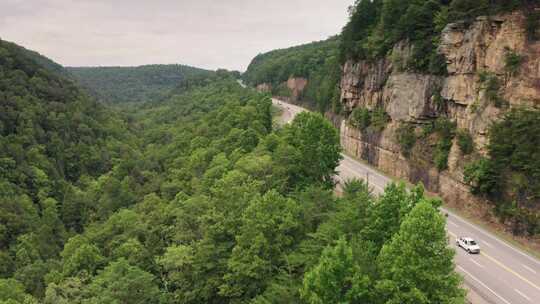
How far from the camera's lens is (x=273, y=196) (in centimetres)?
3503

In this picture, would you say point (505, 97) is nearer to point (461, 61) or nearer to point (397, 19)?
point (461, 61)

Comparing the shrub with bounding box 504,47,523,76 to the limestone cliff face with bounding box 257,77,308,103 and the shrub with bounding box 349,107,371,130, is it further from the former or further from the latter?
the limestone cliff face with bounding box 257,77,308,103

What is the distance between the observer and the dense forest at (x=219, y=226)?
912 inches

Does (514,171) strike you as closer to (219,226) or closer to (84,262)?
(219,226)

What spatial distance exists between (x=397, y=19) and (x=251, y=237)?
42.7 meters

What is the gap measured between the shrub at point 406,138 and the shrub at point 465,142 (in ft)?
30.6

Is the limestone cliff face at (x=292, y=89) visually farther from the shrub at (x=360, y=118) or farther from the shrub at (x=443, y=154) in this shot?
the shrub at (x=443, y=154)

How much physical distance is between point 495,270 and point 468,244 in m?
3.34

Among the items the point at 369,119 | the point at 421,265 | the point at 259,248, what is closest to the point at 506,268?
the point at 421,265

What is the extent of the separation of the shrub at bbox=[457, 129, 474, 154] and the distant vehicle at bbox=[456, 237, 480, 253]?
483 inches

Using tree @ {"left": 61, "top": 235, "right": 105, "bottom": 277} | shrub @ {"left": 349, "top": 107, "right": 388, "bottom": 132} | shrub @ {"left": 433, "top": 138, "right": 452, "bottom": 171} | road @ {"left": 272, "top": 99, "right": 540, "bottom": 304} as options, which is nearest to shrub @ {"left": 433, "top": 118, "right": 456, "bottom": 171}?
shrub @ {"left": 433, "top": 138, "right": 452, "bottom": 171}

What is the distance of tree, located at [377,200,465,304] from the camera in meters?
22.1

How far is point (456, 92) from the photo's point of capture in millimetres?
48531

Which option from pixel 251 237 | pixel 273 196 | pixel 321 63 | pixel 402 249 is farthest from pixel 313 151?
pixel 321 63
